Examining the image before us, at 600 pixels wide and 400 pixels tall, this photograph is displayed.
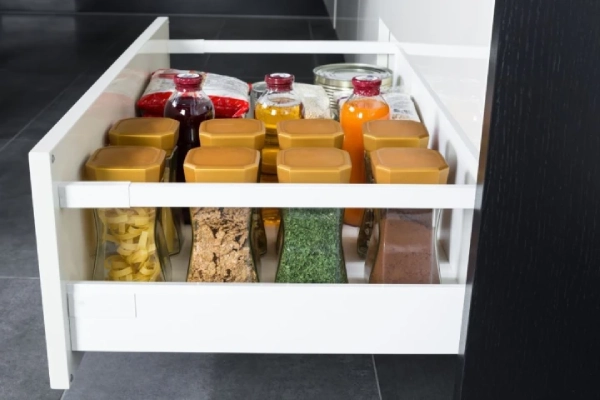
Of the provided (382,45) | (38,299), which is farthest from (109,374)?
(382,45)

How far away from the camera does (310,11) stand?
5402mm

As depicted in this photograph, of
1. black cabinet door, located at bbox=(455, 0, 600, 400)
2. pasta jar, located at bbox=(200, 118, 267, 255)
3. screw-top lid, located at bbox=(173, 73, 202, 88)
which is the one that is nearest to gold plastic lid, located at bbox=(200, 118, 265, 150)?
pasta jar, located at bbox=(200, 118, 267, 255)

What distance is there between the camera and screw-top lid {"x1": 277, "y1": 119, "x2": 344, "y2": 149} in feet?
3.12

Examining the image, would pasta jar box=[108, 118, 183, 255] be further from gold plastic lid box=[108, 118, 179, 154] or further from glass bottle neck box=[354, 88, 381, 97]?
glass bottle neck box=[354, 88, 381, 97]

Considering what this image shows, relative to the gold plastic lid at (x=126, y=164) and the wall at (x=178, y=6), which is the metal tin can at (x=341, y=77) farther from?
the wall at (x=178, y=6)

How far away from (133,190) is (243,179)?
0.40ft

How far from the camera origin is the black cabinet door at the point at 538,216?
64 centimetres

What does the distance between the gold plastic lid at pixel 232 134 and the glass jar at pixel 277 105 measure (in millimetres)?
99

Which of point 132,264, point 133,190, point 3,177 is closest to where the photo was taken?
point 133,190

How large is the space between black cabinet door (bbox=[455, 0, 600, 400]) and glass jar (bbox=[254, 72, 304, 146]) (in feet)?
1.46

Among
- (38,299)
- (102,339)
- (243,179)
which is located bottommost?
(38,299)

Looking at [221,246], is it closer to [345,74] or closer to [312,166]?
[312,166]

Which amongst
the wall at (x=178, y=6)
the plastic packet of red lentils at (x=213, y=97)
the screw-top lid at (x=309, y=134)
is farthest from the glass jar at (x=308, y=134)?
the wall at (x=178, y=6)

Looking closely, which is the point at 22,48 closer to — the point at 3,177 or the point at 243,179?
the point at 3,177
